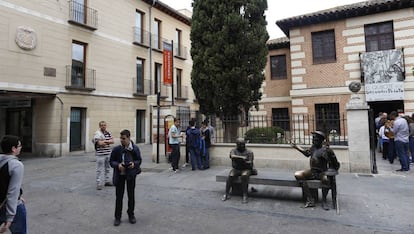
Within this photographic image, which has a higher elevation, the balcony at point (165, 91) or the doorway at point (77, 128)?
the balcony at point (165, 91)

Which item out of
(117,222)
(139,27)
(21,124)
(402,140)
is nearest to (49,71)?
(21,124)

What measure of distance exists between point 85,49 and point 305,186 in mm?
14633

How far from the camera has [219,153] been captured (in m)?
9.60

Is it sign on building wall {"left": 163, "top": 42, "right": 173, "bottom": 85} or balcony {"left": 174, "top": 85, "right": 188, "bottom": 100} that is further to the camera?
balcony {"left": 174, "top": 85, "right": 188, "bottom": 100}

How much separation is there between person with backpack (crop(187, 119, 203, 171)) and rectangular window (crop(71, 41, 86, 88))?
8867mm

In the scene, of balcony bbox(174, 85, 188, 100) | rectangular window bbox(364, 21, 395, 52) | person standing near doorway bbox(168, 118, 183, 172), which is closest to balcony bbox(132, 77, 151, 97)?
balcony bbox(174, 85, 188, 100)

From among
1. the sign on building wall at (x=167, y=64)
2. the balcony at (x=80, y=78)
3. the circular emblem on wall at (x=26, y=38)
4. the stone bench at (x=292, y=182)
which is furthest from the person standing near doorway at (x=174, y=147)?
the circular emblem on wall at (x=26, y=38)

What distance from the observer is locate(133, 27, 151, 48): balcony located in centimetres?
1864

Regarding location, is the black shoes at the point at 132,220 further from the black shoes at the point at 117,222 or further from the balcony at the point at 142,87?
the balcony at the point at 142,87

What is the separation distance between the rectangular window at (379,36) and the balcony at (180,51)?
13.8 meters

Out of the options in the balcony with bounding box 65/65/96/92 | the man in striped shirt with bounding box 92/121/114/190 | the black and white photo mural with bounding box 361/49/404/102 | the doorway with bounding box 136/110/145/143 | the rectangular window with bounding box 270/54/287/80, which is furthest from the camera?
the doorway with bounding box 136/110/145/143

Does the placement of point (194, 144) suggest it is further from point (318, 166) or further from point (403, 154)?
point (403, 154)

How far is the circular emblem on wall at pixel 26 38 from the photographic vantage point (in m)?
12.1

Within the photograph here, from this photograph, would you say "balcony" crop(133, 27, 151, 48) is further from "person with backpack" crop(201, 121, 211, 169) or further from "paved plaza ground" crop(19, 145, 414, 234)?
"paved plaza ground" crop(19, 145, 414, 234)
